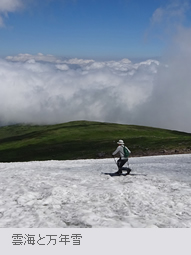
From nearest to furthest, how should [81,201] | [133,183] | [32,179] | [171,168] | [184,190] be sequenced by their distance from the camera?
[81,201]
[184,190]
[133,183]
[32,179]
[171,168]

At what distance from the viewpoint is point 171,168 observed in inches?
1246

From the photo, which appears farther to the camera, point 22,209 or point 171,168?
point 171,168

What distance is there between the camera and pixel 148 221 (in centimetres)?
1433

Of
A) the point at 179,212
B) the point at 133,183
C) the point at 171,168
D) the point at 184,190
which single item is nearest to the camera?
the point at 179,212
